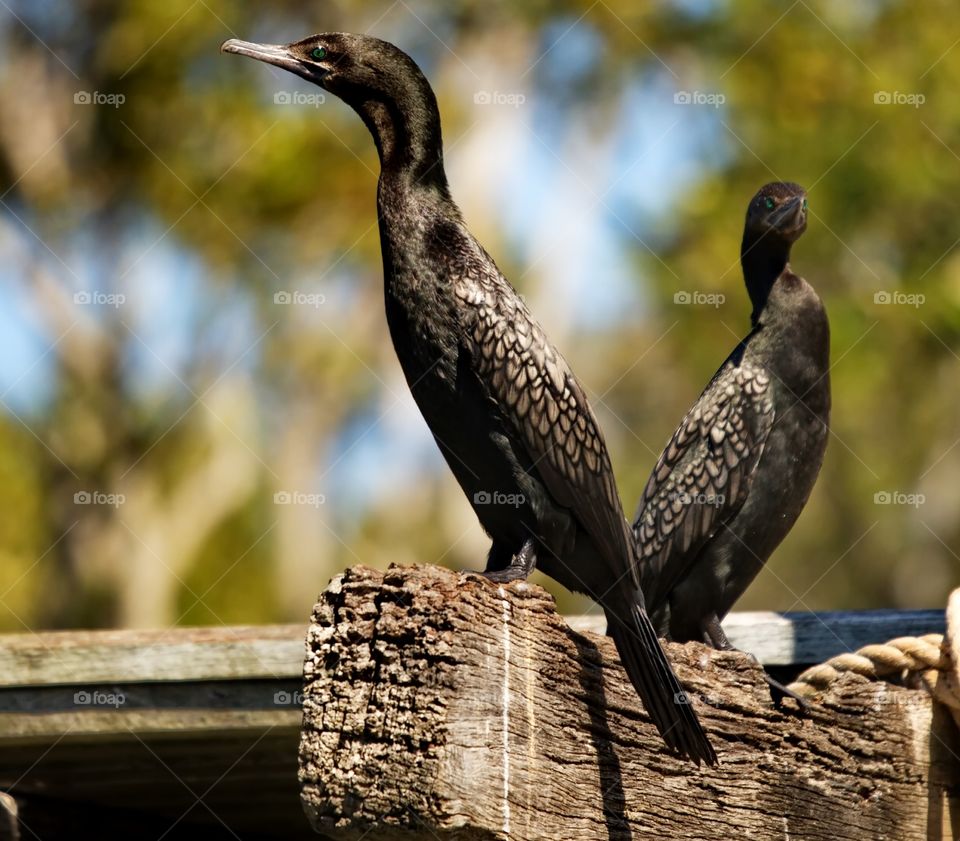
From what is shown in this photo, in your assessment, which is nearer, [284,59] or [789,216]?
[284,59]

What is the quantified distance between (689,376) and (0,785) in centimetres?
2183

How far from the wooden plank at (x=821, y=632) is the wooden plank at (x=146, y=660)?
3.50 ft

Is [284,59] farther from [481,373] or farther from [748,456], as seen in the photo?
[748,456]

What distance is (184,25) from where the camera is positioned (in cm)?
1573

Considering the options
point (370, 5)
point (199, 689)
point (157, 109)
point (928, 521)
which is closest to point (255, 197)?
point (157, 109)

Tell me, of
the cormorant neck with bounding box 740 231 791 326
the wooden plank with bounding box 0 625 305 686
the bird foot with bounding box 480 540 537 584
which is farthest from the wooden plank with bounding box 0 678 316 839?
the cormorant neck with bounding box 740 231 791 326

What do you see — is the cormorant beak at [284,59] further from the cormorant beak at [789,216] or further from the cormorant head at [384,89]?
the cormorant beak at [789,216]

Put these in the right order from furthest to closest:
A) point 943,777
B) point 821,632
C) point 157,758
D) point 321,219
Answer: point 321,219 → point 157,758 → point 821,632 → point 943,777

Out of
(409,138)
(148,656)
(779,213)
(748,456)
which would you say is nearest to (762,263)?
(779,213)

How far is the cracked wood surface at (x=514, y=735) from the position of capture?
286cm

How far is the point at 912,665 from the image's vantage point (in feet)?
13.8

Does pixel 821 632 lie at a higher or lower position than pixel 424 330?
lower

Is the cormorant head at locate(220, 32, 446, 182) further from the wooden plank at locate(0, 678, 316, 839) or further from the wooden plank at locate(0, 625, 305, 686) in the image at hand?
the wooden plank at locate(0, 678, 316, 839)

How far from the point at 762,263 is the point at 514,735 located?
3112mm
